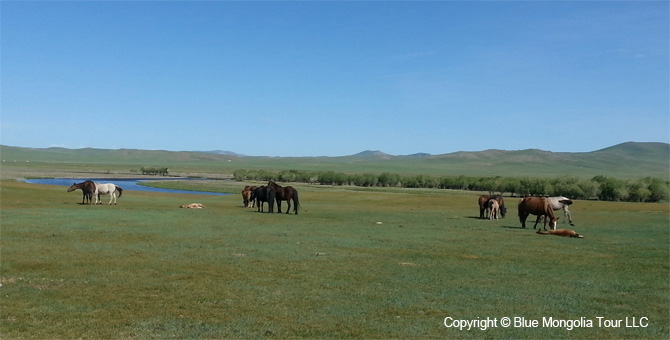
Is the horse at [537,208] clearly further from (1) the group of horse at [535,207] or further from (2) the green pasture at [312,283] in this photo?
(2) the green pasture at [312,283]

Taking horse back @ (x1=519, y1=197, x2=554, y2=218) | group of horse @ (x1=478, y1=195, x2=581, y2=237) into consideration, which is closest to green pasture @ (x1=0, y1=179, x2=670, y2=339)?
group of horse @ (x1=478, y1=195, x2=581, y2=237)

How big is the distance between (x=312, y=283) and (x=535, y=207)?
1983 centimetres

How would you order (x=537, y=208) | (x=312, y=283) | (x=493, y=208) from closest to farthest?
(x=312, y=283)
(x=537, y=208)
(x=493, y=208)

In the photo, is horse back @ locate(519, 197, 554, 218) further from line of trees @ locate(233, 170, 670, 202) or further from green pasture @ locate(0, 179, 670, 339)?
line of trees @ locate(233, 170, 670, 202)

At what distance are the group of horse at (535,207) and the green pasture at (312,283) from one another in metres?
4.63

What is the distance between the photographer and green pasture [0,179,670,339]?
957 cm

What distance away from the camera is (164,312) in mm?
10188

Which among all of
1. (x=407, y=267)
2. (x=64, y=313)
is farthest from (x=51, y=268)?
(x=407, y=267)

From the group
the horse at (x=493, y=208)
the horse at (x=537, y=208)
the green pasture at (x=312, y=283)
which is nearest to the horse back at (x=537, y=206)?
the horse at (x=537, y=208)

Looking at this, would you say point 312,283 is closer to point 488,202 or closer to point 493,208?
point 493,208

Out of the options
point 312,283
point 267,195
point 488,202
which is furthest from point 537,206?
point 312,283

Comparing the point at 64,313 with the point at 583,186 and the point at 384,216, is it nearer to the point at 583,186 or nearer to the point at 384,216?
the point at 384,216

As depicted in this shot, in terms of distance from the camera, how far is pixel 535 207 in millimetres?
29297

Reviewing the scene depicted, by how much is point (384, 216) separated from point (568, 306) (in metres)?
23.9
